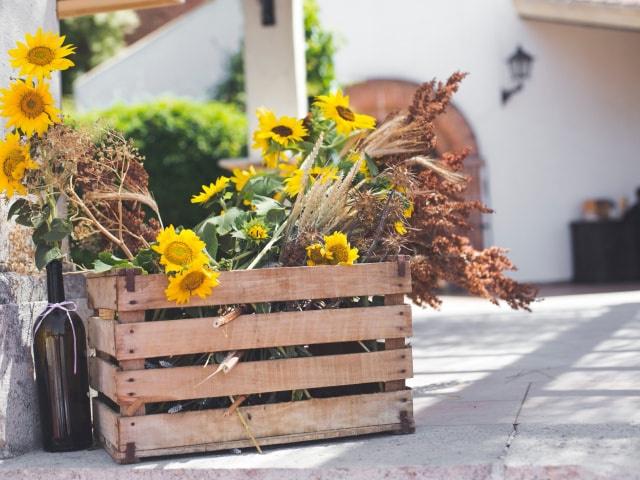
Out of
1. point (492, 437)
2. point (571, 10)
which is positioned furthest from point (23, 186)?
point (571, 10)

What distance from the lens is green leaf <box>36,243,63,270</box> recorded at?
2.46 m

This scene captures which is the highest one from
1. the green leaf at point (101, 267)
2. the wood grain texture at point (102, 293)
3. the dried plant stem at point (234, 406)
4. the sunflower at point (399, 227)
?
the sunflower at point (399, 227)

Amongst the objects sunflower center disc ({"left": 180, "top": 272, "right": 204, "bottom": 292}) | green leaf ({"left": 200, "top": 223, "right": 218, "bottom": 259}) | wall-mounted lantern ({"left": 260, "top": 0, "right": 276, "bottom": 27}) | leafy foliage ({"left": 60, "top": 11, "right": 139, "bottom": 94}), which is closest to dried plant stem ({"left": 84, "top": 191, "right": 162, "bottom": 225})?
green leaf ({"left": 200, "top": 223, "right": 218, "bottom": 259})

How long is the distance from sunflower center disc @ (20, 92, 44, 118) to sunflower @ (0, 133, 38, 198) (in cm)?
8

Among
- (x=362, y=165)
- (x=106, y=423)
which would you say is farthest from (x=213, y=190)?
(x=106, y=423)

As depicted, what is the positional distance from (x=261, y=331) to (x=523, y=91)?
9.23m

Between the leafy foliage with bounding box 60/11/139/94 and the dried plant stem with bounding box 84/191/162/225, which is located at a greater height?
the leafy foliage with bounding box 60/11/139/94

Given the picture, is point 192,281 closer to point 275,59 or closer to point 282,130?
point 282,130

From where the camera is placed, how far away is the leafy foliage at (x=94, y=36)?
18578mm

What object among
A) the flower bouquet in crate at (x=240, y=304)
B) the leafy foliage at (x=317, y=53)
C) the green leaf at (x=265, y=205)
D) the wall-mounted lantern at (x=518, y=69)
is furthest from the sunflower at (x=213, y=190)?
the wall-mounted lantern at (x=518, y=69)

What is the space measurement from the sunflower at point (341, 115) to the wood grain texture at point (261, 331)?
0.64m

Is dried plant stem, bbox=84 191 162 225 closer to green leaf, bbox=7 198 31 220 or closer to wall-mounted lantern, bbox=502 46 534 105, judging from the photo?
green leaf, bbox=7 198 31 220

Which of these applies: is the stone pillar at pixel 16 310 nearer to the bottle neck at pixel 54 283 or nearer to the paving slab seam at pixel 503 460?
the bottle neck at pixel 54 283

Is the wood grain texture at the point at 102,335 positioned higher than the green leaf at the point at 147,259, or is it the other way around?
the green leaf at the point at 147,259
